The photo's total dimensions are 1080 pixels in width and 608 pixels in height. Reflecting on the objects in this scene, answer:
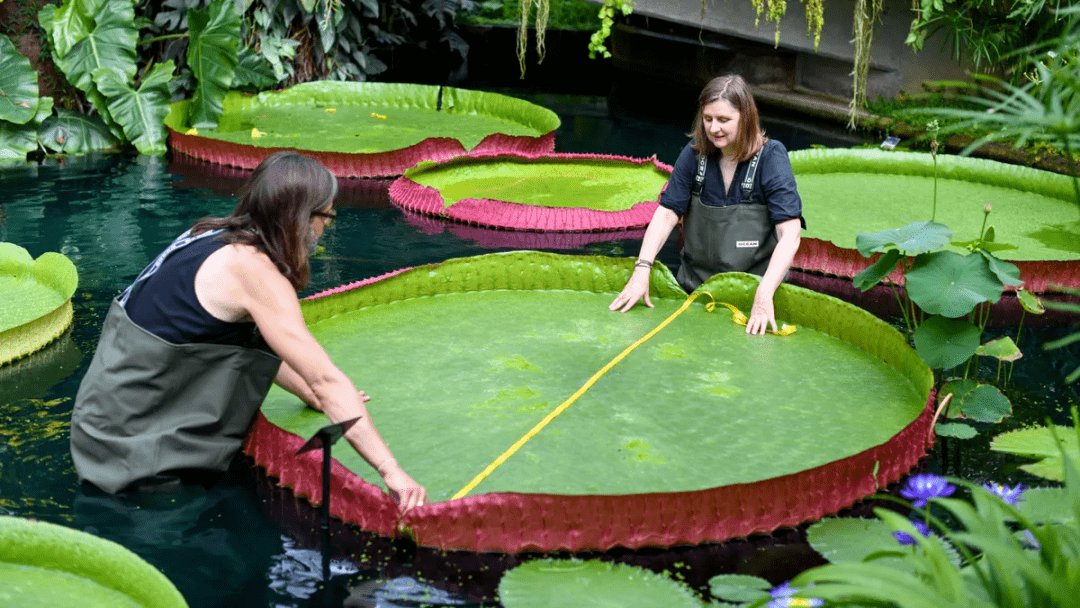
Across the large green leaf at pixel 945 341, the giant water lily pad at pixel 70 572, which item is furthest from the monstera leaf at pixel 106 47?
the large green leaf at pixel 945 341

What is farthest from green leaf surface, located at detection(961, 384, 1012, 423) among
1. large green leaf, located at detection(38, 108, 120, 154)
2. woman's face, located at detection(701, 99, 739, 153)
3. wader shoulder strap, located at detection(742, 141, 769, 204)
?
large green leaf, located at detection(38, 108, 120, 154)

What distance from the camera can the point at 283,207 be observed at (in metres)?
2.70

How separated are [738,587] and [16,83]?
6311 millimetres

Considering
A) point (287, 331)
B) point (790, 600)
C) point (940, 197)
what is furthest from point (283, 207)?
point (940, 197)

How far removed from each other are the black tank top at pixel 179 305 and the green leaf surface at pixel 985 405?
2155 millimetres

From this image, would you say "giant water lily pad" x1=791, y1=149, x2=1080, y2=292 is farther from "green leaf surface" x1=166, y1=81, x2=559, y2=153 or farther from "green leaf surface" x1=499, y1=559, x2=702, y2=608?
"green leaf surface" x1=499, y1=559, x2=702, y2=608

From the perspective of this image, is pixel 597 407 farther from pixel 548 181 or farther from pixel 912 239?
pixel 548 181

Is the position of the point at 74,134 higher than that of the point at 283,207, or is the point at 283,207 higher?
the point at 283,207

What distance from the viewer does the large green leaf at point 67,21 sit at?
289 inches

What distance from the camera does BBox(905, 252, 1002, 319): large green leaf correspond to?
323 cm

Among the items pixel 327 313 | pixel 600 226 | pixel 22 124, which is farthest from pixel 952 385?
pixel 22 124

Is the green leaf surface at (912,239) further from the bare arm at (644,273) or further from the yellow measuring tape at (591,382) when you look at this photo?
the bare arm at (644,273)

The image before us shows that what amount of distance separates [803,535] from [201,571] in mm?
1485

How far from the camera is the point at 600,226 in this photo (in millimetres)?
5875
